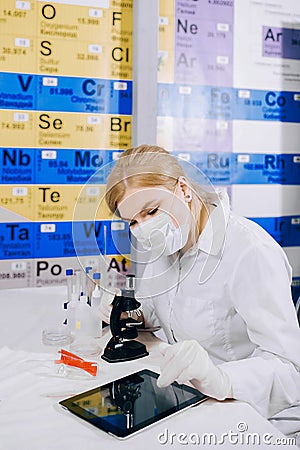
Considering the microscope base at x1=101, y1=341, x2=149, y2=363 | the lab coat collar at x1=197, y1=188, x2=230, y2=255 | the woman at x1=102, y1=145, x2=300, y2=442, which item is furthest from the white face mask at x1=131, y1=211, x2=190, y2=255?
the microscope base at x1=101, y1=341, x2=149, y2=363

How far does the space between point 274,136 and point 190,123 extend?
563 millimetres

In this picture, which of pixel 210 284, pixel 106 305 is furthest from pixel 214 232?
pixel 106 305

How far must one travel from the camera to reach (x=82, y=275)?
1.57m

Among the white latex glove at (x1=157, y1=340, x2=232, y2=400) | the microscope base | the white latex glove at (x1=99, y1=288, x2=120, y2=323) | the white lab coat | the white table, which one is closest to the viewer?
the white table

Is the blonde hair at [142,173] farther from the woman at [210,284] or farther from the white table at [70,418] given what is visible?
the white table at [70,418]

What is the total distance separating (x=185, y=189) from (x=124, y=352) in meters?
0.44

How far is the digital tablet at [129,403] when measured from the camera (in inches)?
40.1

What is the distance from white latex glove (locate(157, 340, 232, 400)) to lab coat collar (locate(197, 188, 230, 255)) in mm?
386

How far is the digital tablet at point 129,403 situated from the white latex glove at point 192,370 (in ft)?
0.11

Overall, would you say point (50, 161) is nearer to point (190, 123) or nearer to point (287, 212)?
point (190, 123)

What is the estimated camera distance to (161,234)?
1.29 meters

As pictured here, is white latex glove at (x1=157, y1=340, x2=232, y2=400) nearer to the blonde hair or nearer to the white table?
the white table

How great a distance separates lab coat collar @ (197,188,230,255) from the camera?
1.46 meters

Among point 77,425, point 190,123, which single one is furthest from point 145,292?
point 190,123
